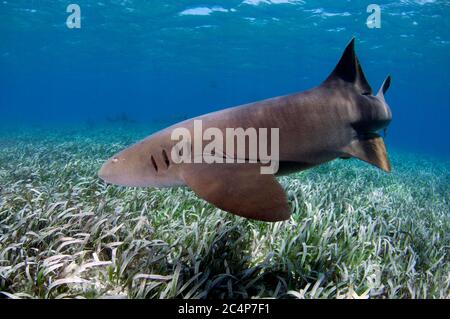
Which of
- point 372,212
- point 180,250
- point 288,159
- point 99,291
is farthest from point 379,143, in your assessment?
point 99,291

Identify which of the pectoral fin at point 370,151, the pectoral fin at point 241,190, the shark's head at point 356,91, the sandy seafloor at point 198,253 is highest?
the shark's head at point 356,91

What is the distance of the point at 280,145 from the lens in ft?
→ 9.98

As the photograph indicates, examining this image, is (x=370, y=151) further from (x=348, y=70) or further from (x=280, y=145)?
(x=280, y=145)

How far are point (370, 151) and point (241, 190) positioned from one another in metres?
2.20

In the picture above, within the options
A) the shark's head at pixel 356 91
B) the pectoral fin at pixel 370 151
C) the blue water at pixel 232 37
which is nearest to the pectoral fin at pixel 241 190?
the pectoral fin at pixel 370 151

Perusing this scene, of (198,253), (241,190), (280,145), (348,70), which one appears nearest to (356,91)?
(348,70)

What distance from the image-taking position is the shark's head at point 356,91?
3713 millimetres

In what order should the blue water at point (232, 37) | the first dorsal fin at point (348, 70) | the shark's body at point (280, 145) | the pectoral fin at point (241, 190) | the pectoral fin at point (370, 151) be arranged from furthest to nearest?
the blue water at point (232, 37) < the first dorsal fin at point (348, 70) < the pectoral fin at point (370, 151) < the shark's body at point (280, 145) < the pectoral fin at point (241, 190)

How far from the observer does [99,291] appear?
112 inches

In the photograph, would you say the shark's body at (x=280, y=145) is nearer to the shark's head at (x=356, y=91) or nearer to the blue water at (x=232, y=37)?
the shark's head at (x=356, y=91)

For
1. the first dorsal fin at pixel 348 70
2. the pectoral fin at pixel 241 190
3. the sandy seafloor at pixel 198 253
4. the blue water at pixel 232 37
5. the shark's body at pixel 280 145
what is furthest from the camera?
the blue water at pixel 232 37

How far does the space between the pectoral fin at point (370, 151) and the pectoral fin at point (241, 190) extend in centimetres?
157

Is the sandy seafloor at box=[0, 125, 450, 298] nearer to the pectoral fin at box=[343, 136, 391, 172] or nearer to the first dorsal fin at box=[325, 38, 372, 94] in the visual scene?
the pectoral fin at box=[343, 136, 391, 172]

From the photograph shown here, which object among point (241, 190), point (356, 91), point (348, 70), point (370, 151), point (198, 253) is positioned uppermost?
point (348, 70)
